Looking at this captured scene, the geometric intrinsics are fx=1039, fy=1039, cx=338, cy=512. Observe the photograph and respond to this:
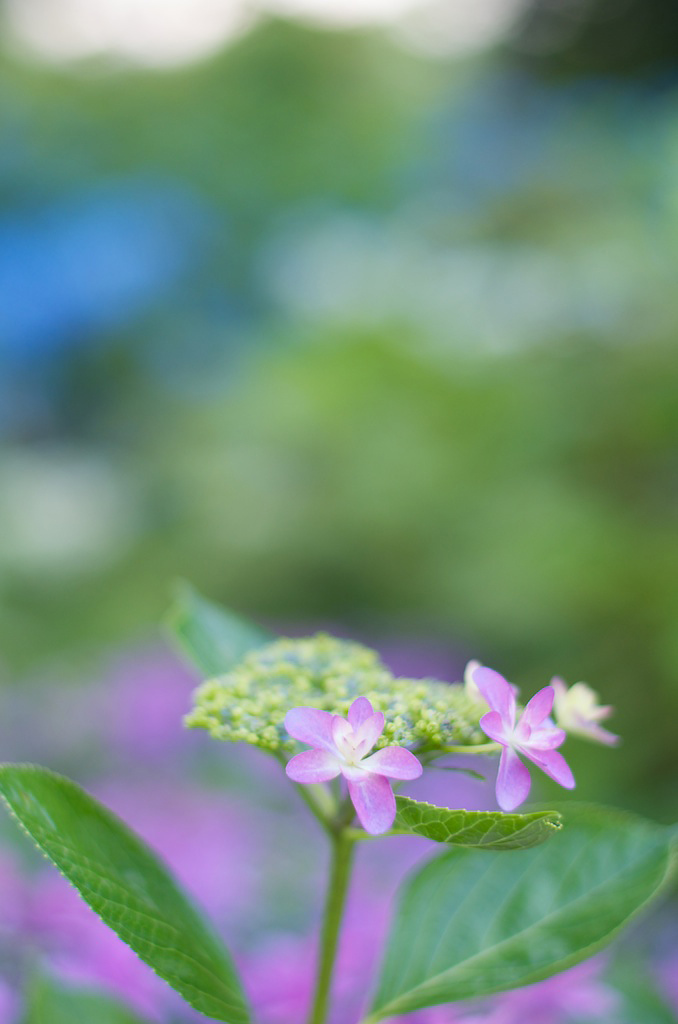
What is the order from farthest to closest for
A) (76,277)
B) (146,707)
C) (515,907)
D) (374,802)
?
1. (76,277)
2. (146,707)
3. (515,907)
4. (374,802)

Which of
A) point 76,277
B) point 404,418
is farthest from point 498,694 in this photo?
point 76,277

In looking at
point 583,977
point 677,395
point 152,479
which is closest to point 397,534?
point 677,395

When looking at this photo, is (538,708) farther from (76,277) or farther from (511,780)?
(76,277)

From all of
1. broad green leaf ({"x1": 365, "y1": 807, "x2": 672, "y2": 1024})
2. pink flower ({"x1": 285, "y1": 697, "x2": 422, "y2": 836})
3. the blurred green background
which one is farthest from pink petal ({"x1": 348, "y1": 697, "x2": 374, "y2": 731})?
the blurred green background

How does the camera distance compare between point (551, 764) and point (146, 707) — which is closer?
point (551, 764)

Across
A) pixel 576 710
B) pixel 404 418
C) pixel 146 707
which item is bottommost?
pixel 576 710

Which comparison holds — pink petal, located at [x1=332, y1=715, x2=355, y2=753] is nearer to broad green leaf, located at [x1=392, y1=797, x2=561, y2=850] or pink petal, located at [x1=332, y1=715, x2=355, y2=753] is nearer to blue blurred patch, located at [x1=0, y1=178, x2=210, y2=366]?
broad green leaf, located at [x1=392, y1=797, x2=561, y2=850]
